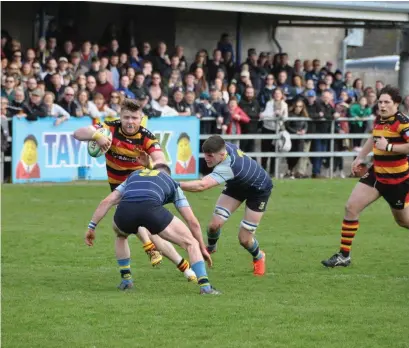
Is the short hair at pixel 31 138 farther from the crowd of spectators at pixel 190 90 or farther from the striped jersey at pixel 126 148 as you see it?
the striped jersey at pixel 126 148

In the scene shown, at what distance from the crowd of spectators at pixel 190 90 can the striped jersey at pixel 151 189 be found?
9.92 metres

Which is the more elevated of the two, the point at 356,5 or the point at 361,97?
the point at 356,5

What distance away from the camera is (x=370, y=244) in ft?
46.6

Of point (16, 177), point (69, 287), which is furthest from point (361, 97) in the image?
point (69, 287)

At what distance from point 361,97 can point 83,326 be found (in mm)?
16794

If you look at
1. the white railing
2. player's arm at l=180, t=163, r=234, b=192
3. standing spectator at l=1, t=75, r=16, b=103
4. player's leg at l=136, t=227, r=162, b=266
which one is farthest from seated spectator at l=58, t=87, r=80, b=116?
player's arm at l=180, t=163, r=234, b=192

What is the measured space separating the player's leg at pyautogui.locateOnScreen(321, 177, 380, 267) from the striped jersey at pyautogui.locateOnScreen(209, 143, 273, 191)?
963 mm

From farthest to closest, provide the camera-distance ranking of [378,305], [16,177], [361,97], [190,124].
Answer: [361,97] < [190,124] < [16,177] < [378,305]

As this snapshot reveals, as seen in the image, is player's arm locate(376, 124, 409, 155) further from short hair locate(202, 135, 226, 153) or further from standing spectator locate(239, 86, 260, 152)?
standing spectator locate(239, 86, 260, 152)

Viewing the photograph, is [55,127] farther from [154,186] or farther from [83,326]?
[83,326]

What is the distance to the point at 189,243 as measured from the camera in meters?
9.98

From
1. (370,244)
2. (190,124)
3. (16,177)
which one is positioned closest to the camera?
(370,244)

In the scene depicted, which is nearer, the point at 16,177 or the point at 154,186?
the point at 154,186

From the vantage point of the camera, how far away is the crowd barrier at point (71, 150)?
20.0m
